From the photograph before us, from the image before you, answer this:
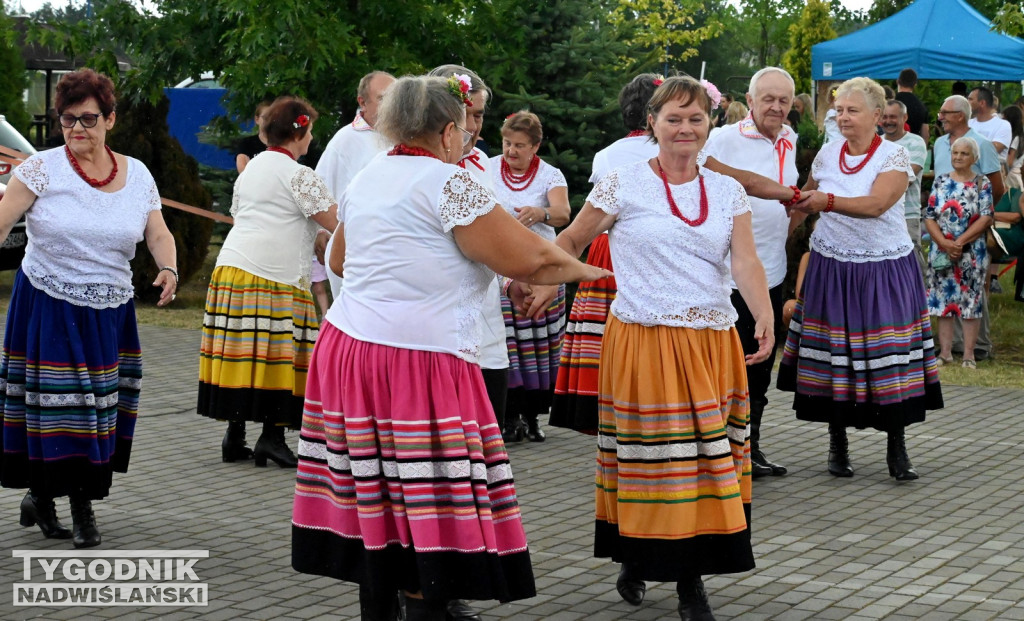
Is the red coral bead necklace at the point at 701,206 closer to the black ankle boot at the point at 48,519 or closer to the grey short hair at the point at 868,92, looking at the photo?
the grey short hair at the point at 868,92

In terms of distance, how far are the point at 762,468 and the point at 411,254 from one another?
13.1ft

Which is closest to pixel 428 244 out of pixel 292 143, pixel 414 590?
pixel 414 590

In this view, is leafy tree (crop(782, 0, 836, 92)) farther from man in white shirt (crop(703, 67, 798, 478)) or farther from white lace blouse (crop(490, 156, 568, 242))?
man in white shirt (crop(703, 67, 798, 478))

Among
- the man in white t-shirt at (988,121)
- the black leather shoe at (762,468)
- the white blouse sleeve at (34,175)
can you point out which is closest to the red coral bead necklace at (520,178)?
the black leather shoe at (762,468)

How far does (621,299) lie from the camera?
5293 millimetres

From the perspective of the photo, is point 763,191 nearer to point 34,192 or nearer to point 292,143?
point 292,143

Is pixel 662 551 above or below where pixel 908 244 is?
below

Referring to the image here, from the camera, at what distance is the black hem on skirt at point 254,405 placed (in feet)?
25.7

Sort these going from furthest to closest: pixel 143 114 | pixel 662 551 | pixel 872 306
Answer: pixel 143 114, pixel 872 306, pixel 662 551

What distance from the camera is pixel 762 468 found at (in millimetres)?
7734

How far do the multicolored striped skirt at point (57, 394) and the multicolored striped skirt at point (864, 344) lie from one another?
3610 mm

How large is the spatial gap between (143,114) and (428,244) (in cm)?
1180

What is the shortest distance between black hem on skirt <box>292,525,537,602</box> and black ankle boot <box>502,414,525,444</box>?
14.1ft

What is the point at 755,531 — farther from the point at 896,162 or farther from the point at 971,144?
the point at 971,144
